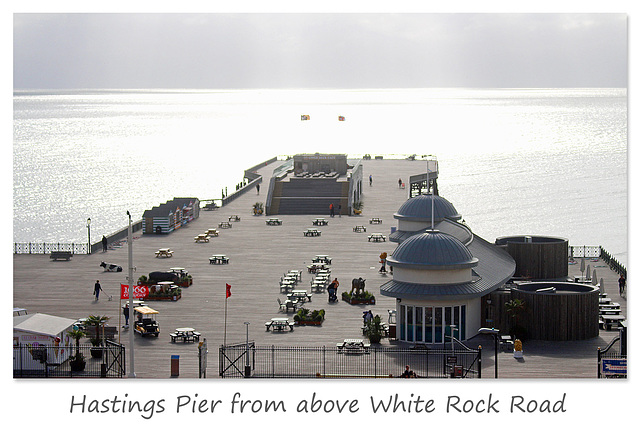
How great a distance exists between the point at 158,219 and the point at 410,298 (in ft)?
112

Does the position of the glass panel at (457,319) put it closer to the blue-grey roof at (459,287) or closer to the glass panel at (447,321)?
the glass panel at (447,321)

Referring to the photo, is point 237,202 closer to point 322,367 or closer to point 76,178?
point 322,367

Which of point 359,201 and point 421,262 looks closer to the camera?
point 421,262

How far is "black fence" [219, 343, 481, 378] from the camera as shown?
3384cm

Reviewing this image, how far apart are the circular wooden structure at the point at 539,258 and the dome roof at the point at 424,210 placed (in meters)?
3.78

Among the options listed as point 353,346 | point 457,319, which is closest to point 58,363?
point 353,346

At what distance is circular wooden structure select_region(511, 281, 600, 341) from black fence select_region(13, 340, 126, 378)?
606 inches

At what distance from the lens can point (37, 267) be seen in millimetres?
56531

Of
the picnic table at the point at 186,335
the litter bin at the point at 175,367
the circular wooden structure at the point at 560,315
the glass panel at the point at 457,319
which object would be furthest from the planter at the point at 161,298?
the circular wooden structure at the point at 560,315

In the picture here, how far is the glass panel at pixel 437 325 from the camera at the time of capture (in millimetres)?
38406

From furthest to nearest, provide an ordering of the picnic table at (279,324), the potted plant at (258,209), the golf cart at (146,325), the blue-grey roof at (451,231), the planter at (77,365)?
the potted plant at (258,209) → the blue-grey roof at (451,231) → the picnic table at (279,324) → the golf cart at (146,325) → the planter at (77,365)

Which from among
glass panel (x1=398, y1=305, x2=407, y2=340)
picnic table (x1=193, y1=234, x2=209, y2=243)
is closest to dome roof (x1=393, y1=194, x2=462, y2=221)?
glass panel (x1=398, y1=305, x2=407, y2=340)

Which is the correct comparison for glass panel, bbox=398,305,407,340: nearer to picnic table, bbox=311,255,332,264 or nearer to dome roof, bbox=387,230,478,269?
dome roof, bbox=387,230,478,269
